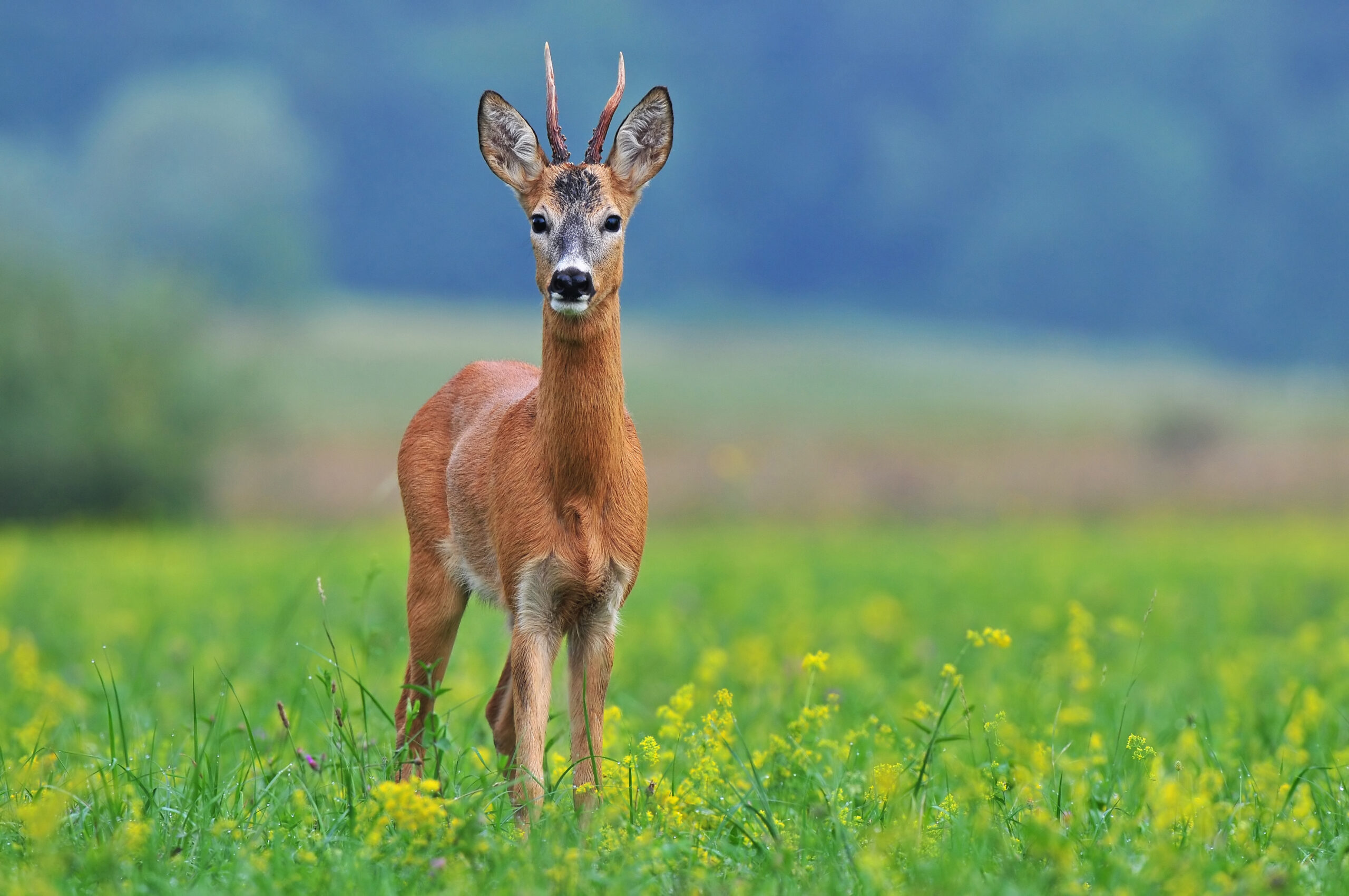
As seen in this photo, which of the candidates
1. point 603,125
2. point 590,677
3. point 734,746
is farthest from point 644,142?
point 734,746

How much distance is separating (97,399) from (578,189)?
2359 cm

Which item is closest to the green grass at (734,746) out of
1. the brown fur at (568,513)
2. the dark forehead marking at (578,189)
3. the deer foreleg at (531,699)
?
the deer foreleg at (531,699)

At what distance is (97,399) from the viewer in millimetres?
25438

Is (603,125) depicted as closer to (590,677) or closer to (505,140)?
(505,140)

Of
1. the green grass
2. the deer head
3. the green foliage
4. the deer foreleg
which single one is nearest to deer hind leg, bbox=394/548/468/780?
the green grass

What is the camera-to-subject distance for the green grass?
3748mm

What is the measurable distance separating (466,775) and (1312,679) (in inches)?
217

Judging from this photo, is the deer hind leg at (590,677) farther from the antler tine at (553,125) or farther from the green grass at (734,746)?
the antler tine at (553,125)

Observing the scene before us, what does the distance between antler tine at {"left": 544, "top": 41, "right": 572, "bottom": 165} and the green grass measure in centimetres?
176

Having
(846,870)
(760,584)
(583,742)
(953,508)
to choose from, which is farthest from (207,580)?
(953,508)

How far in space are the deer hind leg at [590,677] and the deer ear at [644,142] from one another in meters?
1.40

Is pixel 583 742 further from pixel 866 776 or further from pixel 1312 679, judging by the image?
pixel 1312 679

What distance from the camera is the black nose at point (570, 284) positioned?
3971 millimetres

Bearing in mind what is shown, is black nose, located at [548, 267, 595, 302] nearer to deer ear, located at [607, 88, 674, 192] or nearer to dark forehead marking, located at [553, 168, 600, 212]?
dark forehead marking, located at [553, 168, 600, 212]
